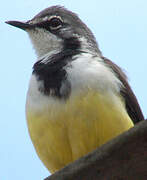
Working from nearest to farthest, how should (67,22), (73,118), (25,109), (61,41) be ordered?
1. (73,118)
2. (25,109)
3. (61,41)
4. (67,22)

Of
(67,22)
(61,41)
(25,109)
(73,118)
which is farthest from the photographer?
(67,22)

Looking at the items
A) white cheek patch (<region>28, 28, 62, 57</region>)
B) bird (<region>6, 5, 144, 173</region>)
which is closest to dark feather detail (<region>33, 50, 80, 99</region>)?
bird (<region>6, 5, 144, 173</region>)

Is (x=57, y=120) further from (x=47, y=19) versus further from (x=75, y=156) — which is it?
(x=47, y=19)

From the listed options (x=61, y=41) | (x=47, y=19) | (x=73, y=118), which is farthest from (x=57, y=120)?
(x=47, y=19)

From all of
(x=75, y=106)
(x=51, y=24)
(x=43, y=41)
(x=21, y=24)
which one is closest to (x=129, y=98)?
(x=75, y=106)

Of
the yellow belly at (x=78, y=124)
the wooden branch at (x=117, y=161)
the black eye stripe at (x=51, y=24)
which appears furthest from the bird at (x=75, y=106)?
the wooden branch at (x=117, y=161)

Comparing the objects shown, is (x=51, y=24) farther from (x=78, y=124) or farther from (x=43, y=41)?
(x=78, y=124)
